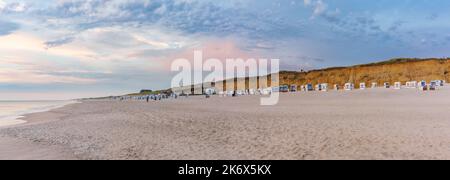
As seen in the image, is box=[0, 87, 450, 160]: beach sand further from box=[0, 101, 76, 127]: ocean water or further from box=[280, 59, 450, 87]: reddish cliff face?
box=[280, 59, 450, 87]: reddish cliff face

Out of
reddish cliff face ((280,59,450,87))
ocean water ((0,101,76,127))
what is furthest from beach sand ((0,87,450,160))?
reddish cliff face ((280,59,450,87))

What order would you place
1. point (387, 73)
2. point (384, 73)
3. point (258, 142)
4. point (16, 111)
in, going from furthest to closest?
point (387, 73) → point (384, 73) → point (16, 111) → point (258, 142)

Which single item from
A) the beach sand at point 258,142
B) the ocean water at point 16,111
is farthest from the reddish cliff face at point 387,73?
the beach sand at point 258,142

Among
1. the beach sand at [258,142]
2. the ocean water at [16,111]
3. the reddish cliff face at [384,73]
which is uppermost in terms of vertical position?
the reddish cliff face at [384,73]

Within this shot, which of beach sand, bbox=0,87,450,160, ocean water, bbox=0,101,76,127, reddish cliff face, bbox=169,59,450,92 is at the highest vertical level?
reddish cliff face, bbox=169,59,450,92

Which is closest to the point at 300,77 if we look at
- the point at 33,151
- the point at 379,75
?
the point at 379,75

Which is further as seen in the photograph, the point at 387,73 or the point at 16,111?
the point at 387,73

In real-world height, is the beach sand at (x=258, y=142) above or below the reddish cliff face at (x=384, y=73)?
below

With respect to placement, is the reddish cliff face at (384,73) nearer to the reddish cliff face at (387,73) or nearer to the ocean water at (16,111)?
the reddish cliff face at (387,73)

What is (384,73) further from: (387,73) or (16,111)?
(16,111)

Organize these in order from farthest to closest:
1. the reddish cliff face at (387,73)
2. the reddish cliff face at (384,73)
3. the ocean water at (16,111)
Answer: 1. the reddish cliff face at (384,73)
2. the reddish cliff face at (387,73)
3. the ocean water at (16,111)

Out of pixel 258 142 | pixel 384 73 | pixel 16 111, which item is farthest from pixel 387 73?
pixel 258 142
